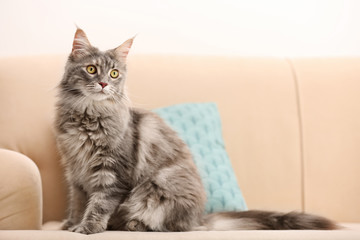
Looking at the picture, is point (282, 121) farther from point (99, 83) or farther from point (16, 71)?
point (16, 71)

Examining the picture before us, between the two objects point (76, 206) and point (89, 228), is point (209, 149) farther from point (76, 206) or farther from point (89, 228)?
point (89, 228)

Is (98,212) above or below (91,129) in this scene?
below

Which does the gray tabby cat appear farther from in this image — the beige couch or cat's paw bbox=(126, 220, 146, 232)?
the beige couch

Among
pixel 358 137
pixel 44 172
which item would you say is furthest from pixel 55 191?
pixel 358 137

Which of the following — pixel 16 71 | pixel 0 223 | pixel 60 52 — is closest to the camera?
pixel 0 223

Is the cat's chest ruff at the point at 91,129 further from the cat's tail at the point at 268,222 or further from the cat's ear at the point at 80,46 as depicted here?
the cat's tail at the point at 268,222

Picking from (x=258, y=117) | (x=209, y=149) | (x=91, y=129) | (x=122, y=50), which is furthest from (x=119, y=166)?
(x=258, y=117)

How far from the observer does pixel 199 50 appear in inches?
116

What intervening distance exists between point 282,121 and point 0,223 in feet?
5.04

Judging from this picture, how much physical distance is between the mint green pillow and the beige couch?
17 centimetres

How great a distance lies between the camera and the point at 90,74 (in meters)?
1.80

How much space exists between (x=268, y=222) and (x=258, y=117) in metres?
0.83

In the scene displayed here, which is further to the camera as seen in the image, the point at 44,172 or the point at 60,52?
the point at 60,52

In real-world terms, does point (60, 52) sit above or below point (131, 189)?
above
